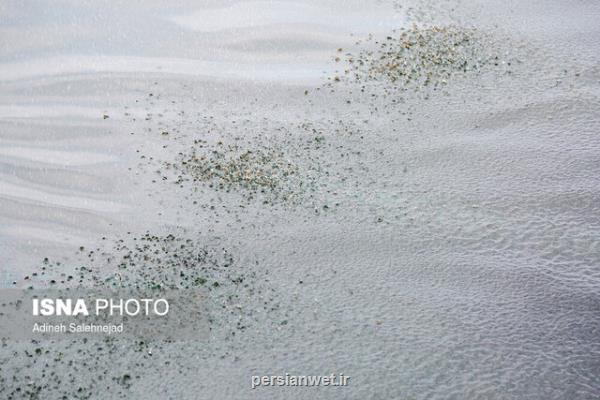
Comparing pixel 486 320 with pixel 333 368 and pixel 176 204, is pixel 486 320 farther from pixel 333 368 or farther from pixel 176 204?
pixel 176 204

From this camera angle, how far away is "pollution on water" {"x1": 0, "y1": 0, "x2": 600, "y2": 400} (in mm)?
2191

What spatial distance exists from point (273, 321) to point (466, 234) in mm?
741

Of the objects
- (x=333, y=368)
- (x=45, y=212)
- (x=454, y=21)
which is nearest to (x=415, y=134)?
(x=454, y=21)

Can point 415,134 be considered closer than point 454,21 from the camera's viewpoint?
Yes

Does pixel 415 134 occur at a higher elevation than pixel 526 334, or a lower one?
higher

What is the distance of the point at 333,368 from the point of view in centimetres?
216

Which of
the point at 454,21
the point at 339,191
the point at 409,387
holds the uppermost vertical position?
the point at 454,21

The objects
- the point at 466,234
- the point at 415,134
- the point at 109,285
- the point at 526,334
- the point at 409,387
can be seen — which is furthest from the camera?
the point at 415,134

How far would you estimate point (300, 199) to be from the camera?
2.75m

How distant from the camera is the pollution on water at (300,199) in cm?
219

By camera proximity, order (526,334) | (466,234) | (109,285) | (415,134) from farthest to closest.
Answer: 1. (415,134)
2. (466,234)
3. (109,285)
4. (526,334)

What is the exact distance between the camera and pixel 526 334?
2.27 metres

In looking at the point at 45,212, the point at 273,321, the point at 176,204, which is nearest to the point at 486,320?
the point at 273,321

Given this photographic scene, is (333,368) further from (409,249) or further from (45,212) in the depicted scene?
(45,212)
